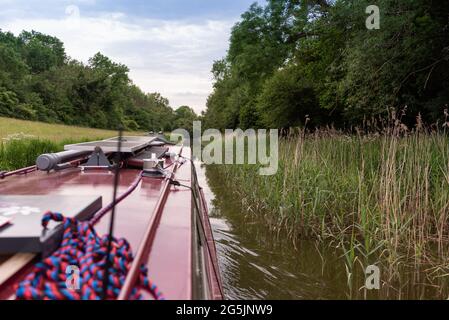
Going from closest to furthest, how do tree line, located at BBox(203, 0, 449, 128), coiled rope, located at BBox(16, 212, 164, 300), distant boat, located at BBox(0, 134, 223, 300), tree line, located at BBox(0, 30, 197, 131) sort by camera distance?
coiled rope, located at BBox(16, 212, 164, 300)
distant boat, located at BBox(0, 134, 223, 300)
tree line, located at BBox(203, 0, 449, 128)
tree line, located at BBox(0, 30, 197, 131)

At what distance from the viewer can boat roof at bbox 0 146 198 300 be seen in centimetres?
147

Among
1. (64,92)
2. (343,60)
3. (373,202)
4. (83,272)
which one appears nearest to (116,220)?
(83,272)

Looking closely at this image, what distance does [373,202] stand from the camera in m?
4.61

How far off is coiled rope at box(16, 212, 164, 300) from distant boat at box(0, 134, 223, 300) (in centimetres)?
3

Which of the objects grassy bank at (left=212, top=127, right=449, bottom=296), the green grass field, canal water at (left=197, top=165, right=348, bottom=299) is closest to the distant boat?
canal water at (left=197, top=165, right=348, bottom=299)

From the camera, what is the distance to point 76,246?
135 cm

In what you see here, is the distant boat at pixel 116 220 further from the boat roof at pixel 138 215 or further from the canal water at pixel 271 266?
the canal water at pixel 271 266

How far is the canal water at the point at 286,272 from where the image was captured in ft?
11.1

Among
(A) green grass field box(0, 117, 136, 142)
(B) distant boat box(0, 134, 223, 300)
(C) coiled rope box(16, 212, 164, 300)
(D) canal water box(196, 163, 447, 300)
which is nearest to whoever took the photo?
(C) coiled rope box(16, 212, 164, 300)

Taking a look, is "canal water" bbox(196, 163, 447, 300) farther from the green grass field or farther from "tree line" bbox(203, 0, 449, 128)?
the green grass field

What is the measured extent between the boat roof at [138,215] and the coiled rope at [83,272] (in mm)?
170

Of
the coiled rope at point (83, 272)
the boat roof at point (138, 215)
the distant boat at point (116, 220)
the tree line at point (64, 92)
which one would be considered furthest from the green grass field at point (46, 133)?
the tree line at point (64, 92)

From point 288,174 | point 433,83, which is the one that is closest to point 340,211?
point 288,174
